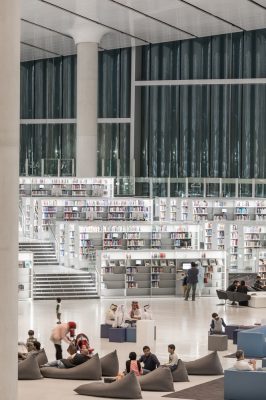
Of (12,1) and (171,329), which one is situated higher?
(12,1)

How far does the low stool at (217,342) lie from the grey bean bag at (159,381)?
4.76 m

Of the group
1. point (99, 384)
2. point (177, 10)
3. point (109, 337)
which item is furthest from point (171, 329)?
point (177, 10)

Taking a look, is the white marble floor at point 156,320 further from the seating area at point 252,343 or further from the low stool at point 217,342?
the seating area at point 252,343

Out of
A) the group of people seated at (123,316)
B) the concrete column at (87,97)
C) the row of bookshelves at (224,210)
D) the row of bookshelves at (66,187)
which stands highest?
the concrete column at (87,97)

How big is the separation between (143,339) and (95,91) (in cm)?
2712

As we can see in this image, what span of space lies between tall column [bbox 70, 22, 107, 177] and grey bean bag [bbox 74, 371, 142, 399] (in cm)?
3166

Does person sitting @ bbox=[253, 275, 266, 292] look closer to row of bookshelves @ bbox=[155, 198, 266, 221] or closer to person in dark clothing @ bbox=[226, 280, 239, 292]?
person in dark clothing @ bbox=[226, 280, 239, 292]

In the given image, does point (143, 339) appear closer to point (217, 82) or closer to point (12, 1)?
point (12, 1)

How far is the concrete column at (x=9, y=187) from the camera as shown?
13.0 m

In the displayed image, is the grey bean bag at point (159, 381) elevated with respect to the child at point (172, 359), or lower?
lower

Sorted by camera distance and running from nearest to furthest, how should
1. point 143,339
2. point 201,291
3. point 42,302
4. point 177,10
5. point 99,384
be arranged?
point 99,384
point 143,339
point 42,302
point 201,291
point 177,10

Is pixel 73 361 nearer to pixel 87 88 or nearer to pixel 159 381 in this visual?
pixel 159 381

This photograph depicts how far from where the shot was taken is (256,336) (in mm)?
21422

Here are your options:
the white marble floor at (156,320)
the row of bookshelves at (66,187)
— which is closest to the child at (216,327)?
the white marble floor at (156,320)
